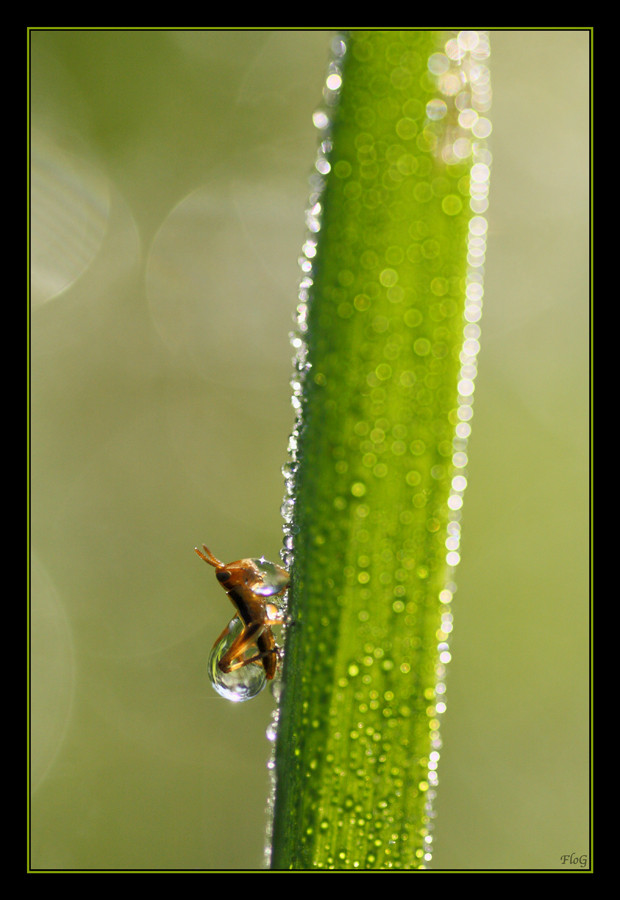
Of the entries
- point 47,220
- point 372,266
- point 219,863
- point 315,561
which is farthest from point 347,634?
point 47,220

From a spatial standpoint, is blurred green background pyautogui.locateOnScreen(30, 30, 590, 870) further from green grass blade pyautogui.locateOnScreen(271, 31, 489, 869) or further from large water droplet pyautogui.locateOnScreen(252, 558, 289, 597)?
green grass blade pyautogui.locateOnScreen(271, 31, 489, 869)

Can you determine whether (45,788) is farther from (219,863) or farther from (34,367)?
(34,367)

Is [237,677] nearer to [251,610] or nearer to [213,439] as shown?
[251,610]

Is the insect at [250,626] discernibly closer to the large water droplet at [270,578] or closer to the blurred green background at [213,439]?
the large water droplet at [270,578]

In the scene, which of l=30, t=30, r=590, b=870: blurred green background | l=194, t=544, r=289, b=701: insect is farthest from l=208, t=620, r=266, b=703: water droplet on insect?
l=30, t=30, r=590, b=870: blurred green background

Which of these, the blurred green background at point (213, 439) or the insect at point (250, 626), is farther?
the blurred green background at point (213, 439)

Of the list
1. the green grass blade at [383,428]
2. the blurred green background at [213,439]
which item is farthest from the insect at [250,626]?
the blurred green background at [213,439]
